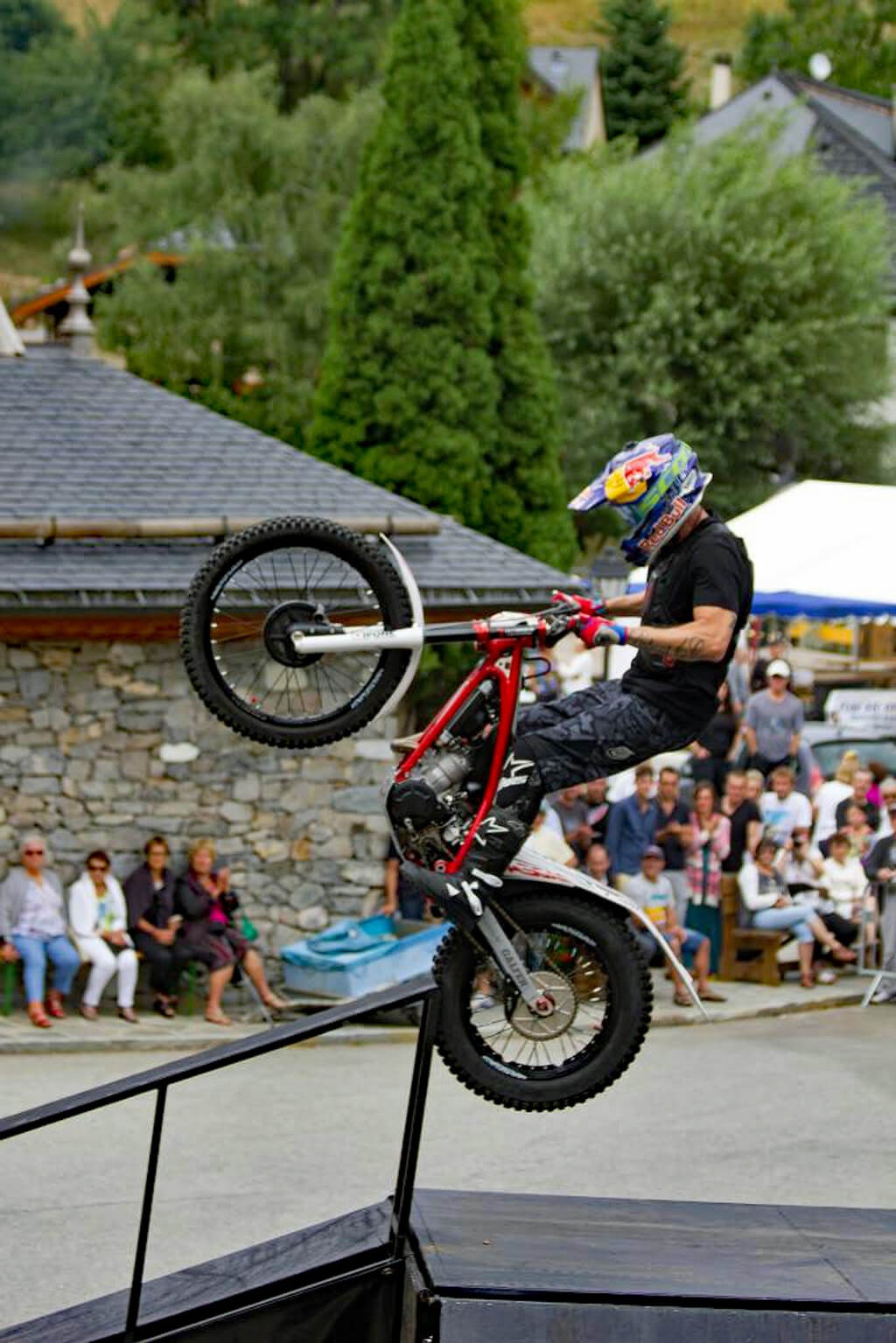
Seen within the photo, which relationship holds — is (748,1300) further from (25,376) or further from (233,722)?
(25,376)

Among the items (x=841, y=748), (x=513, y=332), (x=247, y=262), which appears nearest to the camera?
(x=841, y=748)

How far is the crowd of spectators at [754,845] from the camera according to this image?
16.4 metres

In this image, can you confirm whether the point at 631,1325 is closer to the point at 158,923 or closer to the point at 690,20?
the point at 158,923

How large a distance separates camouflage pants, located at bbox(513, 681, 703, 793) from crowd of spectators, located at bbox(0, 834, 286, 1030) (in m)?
10.6

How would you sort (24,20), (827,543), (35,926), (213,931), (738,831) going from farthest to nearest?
(24,20) < (738,831) < (213,931) < (35,926) < (827,543)

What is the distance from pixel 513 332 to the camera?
23688 mm

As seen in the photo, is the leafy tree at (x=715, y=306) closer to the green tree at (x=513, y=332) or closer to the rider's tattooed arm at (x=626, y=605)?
the green tree at (x=513, y=332)

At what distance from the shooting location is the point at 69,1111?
617cm

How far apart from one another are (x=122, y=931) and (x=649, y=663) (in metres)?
10.9

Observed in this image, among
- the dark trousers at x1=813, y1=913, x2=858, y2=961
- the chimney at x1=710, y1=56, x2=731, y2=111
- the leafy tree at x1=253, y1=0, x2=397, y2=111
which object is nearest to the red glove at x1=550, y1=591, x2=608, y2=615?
the dark trousers at x1=813, y1=913, x2=858, y2=961

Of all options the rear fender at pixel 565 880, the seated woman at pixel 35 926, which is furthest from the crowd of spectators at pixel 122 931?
the rear fender at pixel 565 880

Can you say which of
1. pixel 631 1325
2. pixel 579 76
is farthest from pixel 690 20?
pixel 631 1325

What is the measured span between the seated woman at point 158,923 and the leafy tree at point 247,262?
23.1 m


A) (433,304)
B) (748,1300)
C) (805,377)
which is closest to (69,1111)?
(748,1300)
